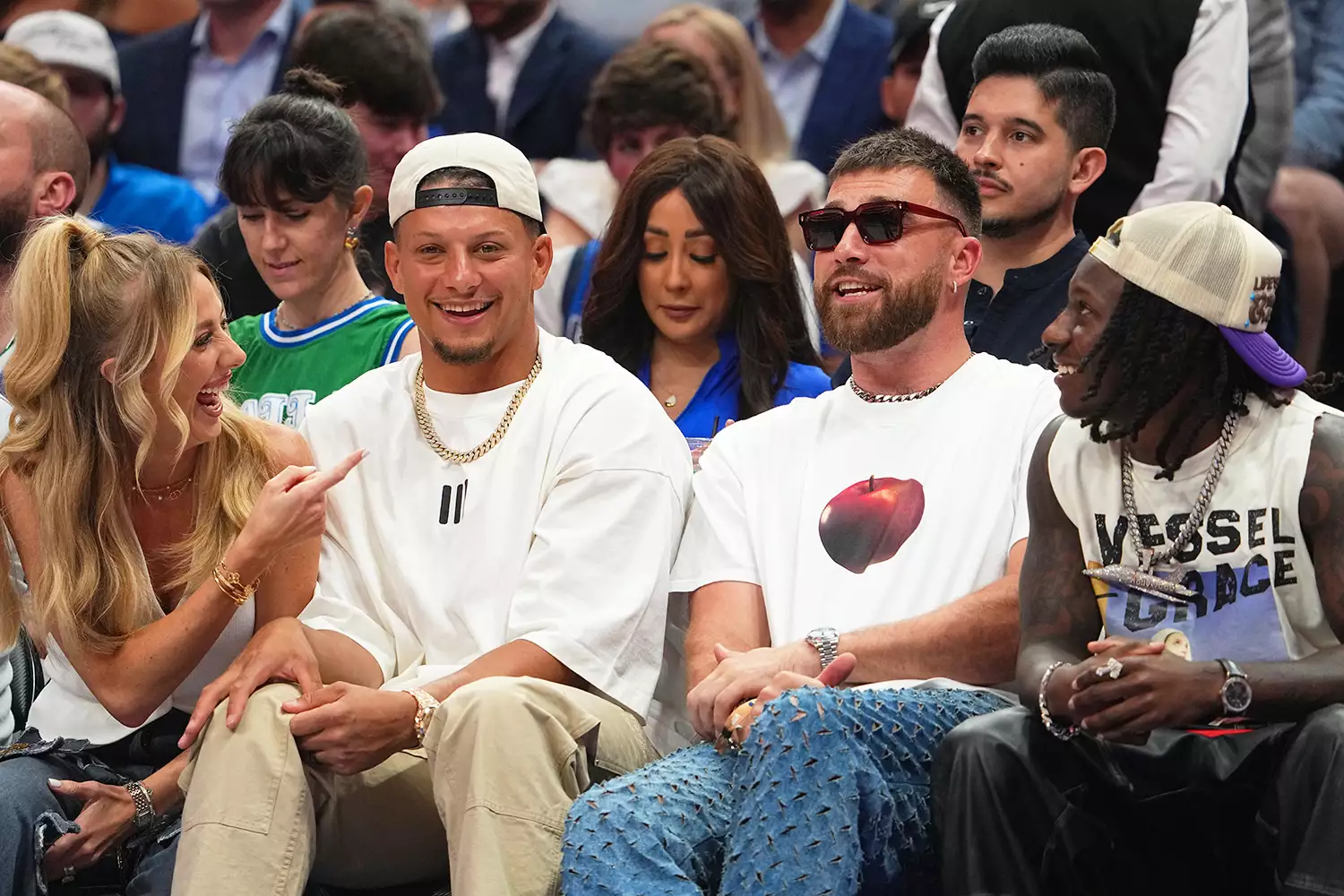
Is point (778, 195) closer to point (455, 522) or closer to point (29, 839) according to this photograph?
point (455, 522)

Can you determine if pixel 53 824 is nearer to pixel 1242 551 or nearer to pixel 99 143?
pixel 1242 551

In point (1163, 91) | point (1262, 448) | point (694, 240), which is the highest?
point (1163, 91)

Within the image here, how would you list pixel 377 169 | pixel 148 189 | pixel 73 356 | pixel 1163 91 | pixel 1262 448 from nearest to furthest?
pixel 1262 448, pixel 73 356, pixel 1163 91, pixel 377 169, pixel 148 189

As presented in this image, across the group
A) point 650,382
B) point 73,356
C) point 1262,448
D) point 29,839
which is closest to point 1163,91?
point 650,382

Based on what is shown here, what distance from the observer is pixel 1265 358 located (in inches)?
113

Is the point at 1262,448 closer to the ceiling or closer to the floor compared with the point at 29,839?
closer to the ceiling

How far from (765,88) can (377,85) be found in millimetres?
1241

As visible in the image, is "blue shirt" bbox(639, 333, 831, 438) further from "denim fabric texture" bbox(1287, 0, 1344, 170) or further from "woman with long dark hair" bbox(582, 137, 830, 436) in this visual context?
"denim fabric texture" bbox(1287, 0, 1344, 170)

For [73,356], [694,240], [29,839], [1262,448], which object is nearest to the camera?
[1262,448]

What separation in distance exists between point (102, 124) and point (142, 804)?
A: 12.9ft

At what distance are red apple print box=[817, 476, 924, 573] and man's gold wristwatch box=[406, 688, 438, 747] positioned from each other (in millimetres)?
838

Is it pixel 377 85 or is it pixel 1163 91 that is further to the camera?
pixel 377 85

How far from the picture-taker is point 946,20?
5227mm

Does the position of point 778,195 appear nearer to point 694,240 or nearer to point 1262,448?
point 694,240
